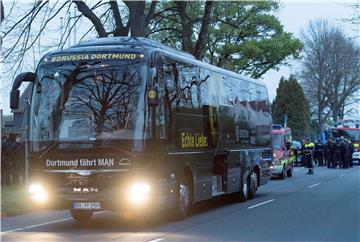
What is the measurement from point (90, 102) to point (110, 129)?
0.68 meters

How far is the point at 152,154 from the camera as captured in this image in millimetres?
11961

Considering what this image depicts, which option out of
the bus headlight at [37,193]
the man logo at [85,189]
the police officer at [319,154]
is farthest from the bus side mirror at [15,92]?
the police officer at [319,154]

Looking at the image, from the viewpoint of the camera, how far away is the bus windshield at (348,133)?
47.7 meters

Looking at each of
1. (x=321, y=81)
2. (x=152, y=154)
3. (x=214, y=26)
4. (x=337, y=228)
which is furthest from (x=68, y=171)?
(x=321, y=81)

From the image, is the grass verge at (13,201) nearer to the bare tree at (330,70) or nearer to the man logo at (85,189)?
the man logo at (85,189)

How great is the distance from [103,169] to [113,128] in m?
0.78

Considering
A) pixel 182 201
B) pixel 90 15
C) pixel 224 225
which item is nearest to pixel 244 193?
pixel 182 201

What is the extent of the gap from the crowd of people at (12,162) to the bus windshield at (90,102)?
10.6 metres

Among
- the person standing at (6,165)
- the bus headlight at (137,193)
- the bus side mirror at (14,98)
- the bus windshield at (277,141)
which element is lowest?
the bus headlight at (137,193)

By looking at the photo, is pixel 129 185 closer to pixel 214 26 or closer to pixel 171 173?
pixel 171 173

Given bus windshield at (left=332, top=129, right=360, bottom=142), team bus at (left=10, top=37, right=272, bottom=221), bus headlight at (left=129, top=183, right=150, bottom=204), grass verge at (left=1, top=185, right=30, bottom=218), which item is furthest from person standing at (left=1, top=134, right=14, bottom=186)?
bus windshield at (left=332, top=129, right=360, bottom=142)

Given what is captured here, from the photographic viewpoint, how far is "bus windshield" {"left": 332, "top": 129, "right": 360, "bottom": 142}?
47688 millimetres

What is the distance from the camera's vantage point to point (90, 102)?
12047mm

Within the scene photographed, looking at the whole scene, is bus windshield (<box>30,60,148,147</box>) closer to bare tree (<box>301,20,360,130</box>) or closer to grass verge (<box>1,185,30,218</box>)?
grass verge (<box>1,185,30,218</box>)
